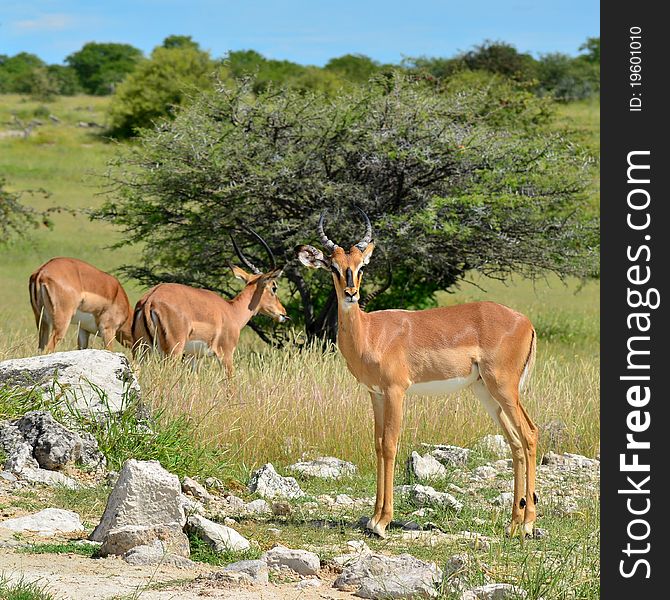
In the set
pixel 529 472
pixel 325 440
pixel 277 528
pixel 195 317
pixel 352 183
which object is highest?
pixel 352 183

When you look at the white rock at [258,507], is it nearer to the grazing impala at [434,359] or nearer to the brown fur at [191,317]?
the grazing impala at [434,359]

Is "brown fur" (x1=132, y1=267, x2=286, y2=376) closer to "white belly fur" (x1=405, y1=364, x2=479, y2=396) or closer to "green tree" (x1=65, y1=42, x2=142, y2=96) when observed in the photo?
"white belly fur" (x1=405, y1=364, x2=479, y2=396)

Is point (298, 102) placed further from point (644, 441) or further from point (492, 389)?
point (644, 441)

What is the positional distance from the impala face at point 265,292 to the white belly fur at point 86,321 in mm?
1960

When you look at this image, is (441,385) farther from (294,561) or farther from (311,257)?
(294,561)

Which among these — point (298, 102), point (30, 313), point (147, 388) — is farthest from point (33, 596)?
point (30, 313)

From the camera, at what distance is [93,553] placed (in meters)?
6.18

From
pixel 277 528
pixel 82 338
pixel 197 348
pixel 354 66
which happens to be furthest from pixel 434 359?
pixel 354 66

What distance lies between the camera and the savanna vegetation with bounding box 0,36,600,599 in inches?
327

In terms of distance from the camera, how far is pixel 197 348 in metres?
12.0

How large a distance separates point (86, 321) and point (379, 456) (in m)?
7.23

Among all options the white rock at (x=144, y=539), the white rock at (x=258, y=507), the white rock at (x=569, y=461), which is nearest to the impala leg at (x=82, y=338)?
the white rock at (x=569, y=461)

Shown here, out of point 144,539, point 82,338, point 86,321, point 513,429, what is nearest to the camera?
point 144,539

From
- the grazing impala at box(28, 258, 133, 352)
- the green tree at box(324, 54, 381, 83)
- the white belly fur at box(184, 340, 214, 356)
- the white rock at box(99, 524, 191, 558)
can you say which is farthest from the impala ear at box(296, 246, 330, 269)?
the green tree at box(324, 54, 381, 83)
